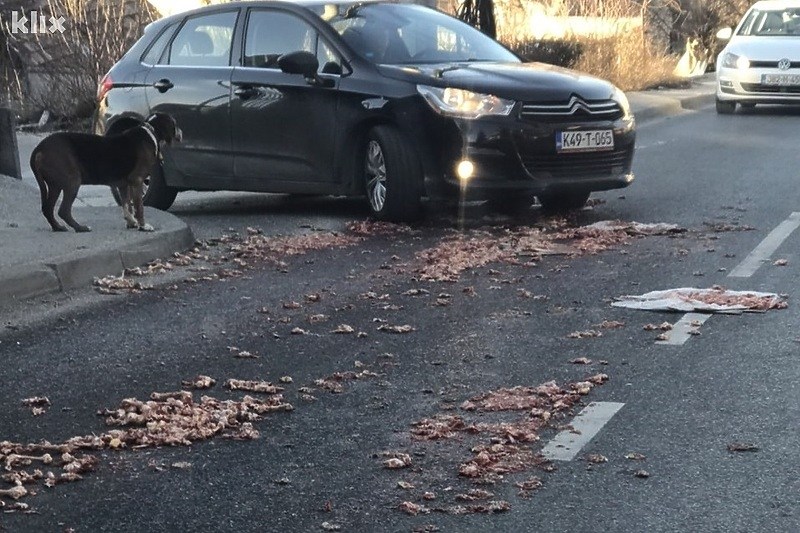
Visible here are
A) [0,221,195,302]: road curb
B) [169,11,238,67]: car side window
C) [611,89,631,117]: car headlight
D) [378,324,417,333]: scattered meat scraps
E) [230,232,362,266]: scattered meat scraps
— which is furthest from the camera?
[169,11,238,67]: car side window

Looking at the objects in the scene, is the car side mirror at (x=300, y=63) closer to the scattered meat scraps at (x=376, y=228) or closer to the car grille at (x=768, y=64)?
the scattered meat scraps at (x=376, y=228)

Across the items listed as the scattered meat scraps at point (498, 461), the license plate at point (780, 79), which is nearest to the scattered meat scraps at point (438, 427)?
the scattered meat scraps at point (498, 461)

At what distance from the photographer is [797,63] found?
2070 cm

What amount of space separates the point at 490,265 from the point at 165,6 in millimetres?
13150

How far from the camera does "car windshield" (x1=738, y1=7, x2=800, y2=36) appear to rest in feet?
71.7

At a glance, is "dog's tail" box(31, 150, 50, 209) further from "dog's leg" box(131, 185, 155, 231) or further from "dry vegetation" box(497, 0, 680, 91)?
"dry vegetation" box(497, 0, 680, 91)

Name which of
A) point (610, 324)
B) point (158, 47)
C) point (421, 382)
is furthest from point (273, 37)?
point (421, 382)

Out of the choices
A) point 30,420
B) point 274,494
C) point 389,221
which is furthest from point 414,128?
point 274,494

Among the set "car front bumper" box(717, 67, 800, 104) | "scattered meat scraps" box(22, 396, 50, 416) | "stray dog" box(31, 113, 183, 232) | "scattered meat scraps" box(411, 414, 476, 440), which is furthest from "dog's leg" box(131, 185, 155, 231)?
"car front bumper" box(717, 67, 800, 104)

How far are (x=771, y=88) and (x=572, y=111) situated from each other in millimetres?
11059

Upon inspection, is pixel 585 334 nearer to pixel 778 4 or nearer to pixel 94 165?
Result: pixel 94 165

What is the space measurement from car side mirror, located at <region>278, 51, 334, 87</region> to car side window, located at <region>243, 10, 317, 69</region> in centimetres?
31

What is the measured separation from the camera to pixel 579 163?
10672 mm

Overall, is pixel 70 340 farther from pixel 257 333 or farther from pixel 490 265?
pixel 490 265
